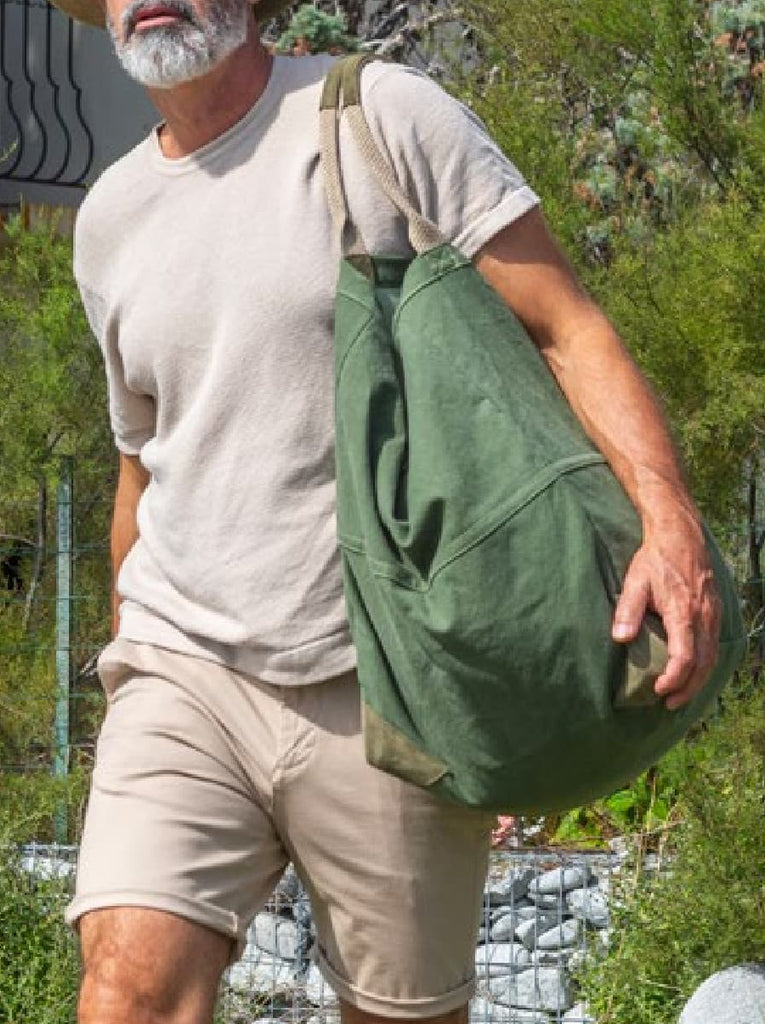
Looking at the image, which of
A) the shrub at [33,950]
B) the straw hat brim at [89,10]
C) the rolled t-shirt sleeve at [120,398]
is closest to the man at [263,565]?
the rolled t-shirt sleeve at [120,398]

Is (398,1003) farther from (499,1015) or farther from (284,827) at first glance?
(499,1015)

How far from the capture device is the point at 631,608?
8.89ft

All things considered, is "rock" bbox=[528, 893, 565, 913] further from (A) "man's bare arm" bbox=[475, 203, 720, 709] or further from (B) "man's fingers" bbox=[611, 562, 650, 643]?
(B) "man's fingers" bbox=[611, 562, 650, 643]

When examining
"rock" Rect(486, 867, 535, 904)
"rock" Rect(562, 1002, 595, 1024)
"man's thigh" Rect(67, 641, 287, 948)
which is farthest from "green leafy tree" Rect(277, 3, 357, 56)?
"man's thigh" Rect(67, 641, 287, 948)

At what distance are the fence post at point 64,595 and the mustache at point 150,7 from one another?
11.4 feet

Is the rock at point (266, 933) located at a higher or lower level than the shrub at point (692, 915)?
lower

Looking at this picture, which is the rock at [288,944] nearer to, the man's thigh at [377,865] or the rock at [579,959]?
the rock at [579,959]

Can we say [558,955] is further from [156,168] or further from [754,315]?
[156,168]

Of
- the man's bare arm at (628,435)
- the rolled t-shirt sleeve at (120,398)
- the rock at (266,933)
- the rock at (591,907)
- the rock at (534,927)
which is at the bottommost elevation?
the rock at (266,933)

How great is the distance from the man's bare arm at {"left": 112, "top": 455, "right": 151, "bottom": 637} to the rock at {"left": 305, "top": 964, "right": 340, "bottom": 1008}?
6.71ft

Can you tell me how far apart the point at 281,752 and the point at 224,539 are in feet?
0.93

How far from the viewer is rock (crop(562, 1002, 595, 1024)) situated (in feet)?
16.8

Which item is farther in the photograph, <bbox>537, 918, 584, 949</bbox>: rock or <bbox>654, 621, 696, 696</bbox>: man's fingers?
<bbox>537, 918, 584, 949</bbox>: rock

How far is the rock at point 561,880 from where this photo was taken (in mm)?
5625
